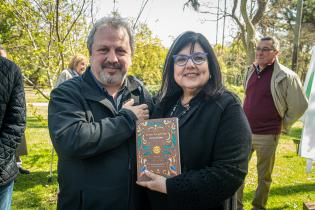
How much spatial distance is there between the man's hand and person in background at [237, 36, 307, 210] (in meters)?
2.70

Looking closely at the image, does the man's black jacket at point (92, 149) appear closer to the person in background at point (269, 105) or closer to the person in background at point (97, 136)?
the person in background at point (97, 136)

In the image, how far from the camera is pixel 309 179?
6.17 meters

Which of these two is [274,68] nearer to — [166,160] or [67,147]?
[166,160]

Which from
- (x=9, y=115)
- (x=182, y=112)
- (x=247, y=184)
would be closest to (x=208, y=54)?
(x=182, y=112)

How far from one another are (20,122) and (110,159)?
1.05 meters

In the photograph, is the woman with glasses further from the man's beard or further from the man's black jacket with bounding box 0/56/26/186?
the man's black jacket with bounding box 0/56/26/186

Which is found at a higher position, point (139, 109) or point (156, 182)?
point (139, 109)

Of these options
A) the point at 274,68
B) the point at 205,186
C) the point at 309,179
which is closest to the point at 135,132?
the point at 205,186

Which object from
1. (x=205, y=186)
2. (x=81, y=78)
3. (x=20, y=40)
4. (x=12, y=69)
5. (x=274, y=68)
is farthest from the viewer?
(x=20, y=40)

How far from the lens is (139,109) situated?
200 centimetres

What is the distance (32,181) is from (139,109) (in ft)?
14.8

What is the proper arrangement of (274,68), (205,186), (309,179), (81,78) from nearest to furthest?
(205,186) < (81,78) < (274,68) < (309,179)

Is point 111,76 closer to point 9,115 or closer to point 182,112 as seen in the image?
point 182,112

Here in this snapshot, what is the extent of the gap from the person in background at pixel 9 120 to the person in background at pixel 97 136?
61 centimetres
